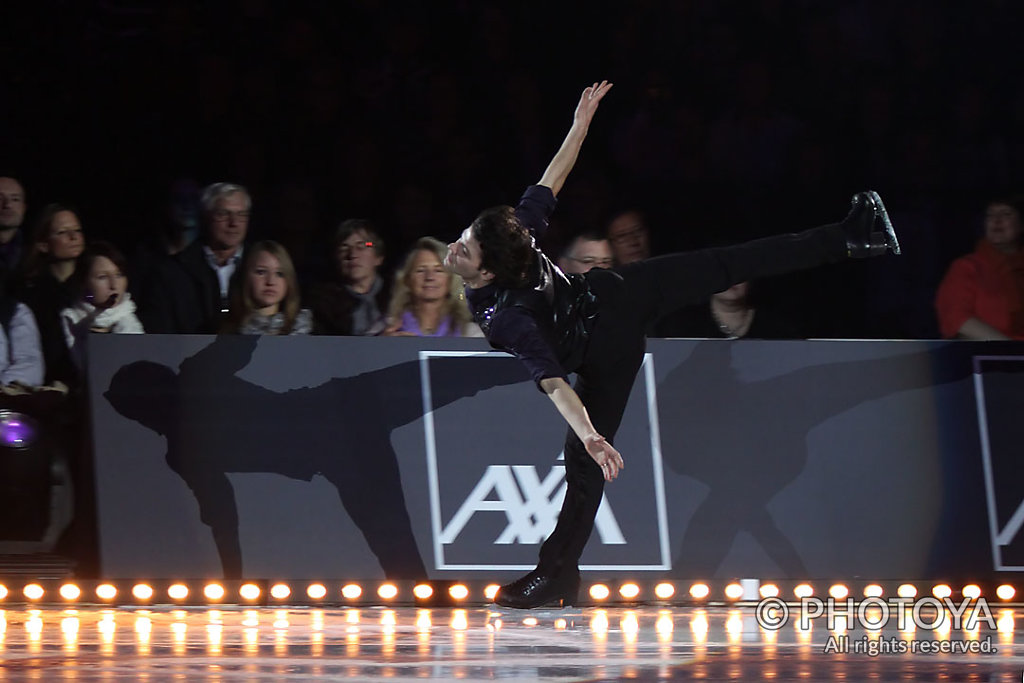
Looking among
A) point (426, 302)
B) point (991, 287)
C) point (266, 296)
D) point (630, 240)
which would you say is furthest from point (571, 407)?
point (991, 287)

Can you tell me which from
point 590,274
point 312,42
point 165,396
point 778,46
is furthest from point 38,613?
point 778,46

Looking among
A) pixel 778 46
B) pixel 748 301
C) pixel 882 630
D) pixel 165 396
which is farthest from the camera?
pixel 778 46

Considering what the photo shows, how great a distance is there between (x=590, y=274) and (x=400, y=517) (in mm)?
1525

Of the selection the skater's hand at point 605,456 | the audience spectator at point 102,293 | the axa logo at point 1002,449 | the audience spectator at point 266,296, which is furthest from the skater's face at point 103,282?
the axa logo at point 1002,449

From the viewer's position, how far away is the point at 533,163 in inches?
380

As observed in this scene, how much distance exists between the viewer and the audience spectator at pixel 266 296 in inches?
291

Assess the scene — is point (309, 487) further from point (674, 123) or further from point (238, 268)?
point (674, 123)

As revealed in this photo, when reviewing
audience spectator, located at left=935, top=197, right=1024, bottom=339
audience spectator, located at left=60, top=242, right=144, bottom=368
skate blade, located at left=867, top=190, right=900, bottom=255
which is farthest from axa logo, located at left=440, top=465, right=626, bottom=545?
audience spectator, located at left=935, top=197, right=1024, bottom=339

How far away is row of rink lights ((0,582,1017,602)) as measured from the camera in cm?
693

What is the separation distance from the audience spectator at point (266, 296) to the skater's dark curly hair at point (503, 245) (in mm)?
1811

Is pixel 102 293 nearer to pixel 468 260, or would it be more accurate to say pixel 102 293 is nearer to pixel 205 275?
pixel 205 275

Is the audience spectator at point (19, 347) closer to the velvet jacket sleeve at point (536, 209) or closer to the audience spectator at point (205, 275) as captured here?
the audience spectator at point (205, 275)

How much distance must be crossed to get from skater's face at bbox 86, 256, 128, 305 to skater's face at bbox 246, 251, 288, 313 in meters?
0.74

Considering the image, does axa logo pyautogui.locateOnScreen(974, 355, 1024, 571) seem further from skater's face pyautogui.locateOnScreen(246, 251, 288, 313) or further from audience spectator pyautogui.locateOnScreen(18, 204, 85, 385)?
audience spectator pyautogui.locateOnScreen(18, 204, 85, 385)
